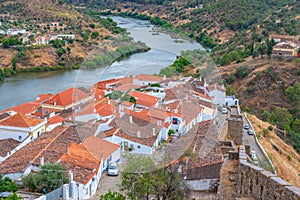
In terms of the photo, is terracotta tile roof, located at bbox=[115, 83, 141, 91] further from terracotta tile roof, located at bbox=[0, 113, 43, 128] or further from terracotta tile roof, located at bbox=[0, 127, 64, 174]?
terracotta tile roof, located at bbox=[0, 113, 43, 128]

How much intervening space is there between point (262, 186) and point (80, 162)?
186 inches

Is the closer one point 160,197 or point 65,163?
point 160,197

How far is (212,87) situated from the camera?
11.9 meters

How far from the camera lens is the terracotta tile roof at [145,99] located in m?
9.63

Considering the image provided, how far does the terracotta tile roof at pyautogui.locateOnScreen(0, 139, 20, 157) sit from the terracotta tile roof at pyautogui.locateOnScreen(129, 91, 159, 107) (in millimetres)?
2872

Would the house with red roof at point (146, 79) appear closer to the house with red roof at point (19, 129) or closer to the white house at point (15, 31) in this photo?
the house with red roof at point (19, 129)

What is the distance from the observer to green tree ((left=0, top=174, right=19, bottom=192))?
6.76m

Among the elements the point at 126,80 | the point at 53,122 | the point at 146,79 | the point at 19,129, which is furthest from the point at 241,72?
the point at 19,129

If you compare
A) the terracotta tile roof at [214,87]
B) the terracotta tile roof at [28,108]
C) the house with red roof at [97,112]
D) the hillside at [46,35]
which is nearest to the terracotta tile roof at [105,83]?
the house with red roof at [97,112]

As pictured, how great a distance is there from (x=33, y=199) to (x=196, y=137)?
2.70m

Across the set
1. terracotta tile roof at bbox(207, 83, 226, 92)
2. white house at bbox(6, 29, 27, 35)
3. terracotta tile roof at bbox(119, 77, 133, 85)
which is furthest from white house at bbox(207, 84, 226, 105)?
white house at bbox(6, 29, 27, 35)

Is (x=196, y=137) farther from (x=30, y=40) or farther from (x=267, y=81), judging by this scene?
(x=30, y=40)

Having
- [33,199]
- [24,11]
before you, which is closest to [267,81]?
[33,199]

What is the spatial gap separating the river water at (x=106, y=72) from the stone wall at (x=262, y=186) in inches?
116
